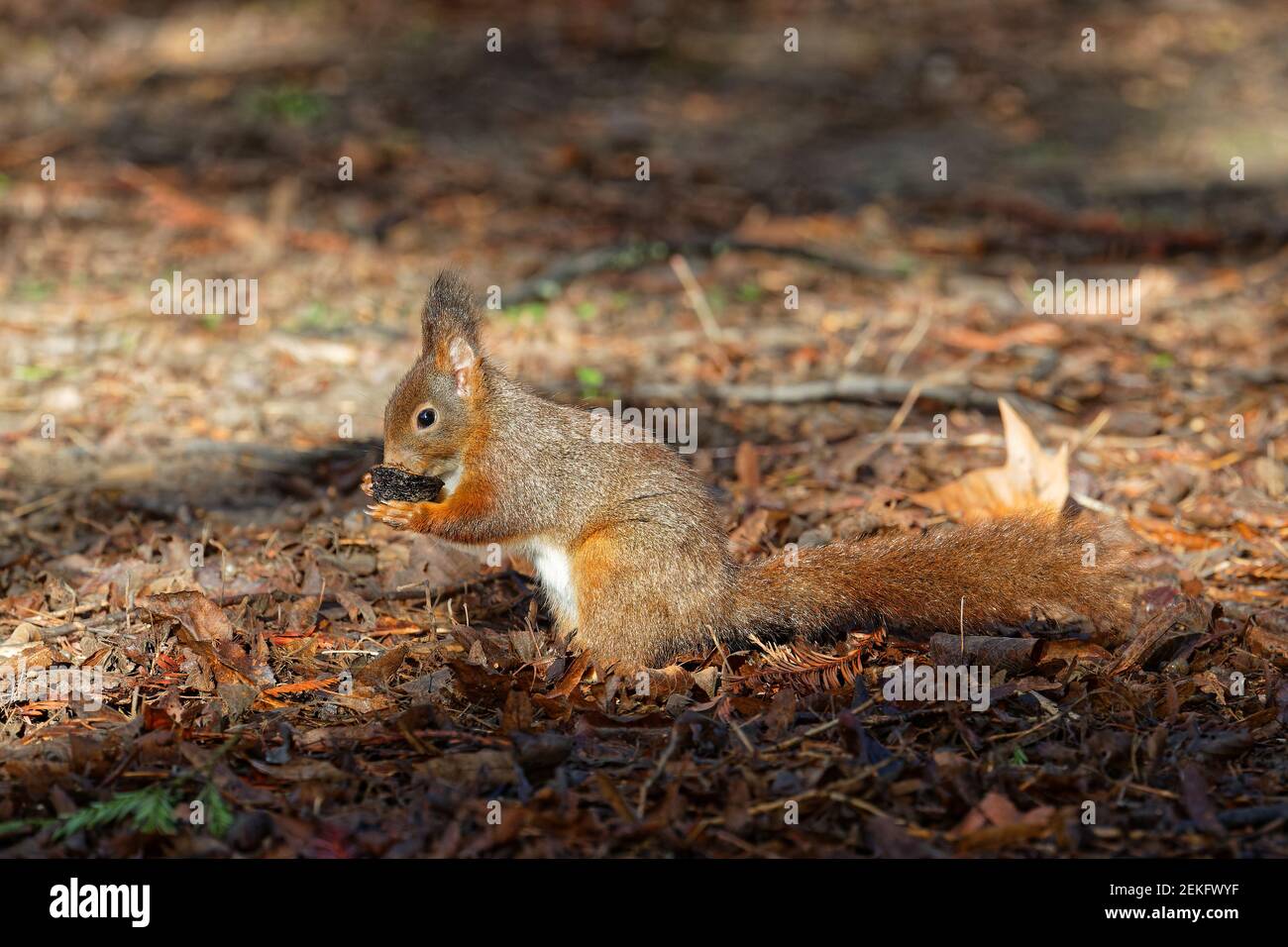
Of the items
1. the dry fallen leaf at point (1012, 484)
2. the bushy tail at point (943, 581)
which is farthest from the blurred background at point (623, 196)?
the bushy tail at point (943, 581)

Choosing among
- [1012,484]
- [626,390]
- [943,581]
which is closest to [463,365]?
[943,581]

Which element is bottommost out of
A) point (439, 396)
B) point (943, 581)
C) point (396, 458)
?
point (943, 581)

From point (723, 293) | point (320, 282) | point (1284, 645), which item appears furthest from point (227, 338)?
point (1284, 645)

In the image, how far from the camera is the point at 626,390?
6.15 metres

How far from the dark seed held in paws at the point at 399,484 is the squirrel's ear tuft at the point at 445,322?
0.39 metres

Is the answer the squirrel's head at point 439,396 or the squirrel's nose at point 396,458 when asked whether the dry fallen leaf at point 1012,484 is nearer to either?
the squirrel's head at point 439,396

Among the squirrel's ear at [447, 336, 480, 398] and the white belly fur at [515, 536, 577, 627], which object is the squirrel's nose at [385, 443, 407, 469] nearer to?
the squirrel's ear at [447, 336, 480, 398]

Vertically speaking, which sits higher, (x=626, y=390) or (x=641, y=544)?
(x=626, y=390)

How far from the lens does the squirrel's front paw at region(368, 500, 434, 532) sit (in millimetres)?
4250

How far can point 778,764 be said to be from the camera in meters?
3.29

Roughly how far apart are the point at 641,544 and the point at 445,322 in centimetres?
103

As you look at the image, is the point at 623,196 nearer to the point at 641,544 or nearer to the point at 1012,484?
the point at 1012,484

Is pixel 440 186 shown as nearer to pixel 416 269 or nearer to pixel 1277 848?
pixel 416 269

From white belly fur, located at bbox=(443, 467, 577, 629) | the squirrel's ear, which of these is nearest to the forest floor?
white belly fur, located at bbox=(443, 467, 577, 629)
